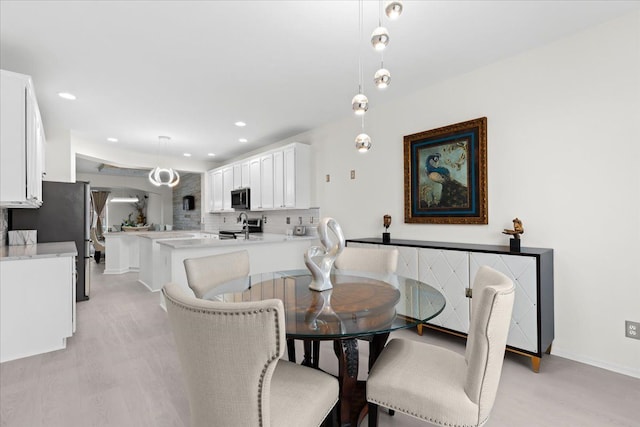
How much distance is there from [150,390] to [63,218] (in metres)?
3.13

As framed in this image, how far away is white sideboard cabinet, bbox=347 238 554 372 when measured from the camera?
227 centimetres

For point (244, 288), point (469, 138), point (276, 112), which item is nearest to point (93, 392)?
point (244, 288)

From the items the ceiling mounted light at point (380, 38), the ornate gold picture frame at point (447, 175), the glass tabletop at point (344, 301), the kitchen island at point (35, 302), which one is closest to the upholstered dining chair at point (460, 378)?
the glass tabletop at point (344, 301)

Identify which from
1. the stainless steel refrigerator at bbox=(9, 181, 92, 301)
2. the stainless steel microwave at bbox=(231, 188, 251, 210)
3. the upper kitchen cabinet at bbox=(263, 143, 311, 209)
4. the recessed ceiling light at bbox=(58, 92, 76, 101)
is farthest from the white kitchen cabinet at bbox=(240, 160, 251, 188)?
the recessed ceiling light at bbox=(58, 92, 76, 101)

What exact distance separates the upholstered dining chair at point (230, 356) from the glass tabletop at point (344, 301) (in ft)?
0.87

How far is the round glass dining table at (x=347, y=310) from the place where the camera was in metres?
1.24

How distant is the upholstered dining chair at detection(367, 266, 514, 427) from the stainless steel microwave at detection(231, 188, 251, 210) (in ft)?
15.2

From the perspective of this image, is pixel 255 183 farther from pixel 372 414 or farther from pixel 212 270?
pixel 372 414

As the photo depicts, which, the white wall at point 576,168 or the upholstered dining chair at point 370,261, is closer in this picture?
the white wall at point 576,168

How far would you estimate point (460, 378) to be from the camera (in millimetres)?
1333

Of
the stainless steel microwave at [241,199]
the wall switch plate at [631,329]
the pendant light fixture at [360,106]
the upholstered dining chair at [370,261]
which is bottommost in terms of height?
the wall switch plate at [631,329]

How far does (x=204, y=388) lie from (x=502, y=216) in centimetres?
275

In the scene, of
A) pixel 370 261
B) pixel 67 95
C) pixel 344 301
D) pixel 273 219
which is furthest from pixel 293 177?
pixel 344 301

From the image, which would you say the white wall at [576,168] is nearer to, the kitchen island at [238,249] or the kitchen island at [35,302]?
the kitchen island at [238,249]
